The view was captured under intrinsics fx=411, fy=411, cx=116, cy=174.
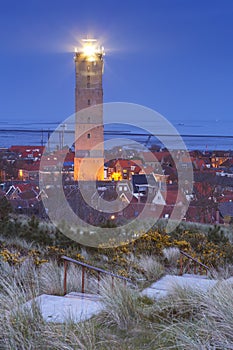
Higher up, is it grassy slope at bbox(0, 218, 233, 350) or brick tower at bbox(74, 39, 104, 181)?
brick tower at bbox(74, 39, 104, 181)

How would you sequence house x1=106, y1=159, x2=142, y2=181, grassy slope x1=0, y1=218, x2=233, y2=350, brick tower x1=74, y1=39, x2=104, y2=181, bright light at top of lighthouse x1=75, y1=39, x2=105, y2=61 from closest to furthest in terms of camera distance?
grassy slope x1=0, y1=218, x2=233, y2=350 < house x1=106, y1=159, x2=142, y2=181 < brick tower x1=74, y1=39, x2=104, y2=181 < bright light at top of lighthouse x1=75, y1=39, x2=105, y2=61

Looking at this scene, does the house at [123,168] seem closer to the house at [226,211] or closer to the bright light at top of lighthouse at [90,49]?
the house at [226,211]

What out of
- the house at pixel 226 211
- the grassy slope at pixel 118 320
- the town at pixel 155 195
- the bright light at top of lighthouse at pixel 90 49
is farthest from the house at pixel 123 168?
the grassy slope at pixel 118 320

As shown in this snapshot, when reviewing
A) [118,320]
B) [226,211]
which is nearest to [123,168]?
[226,211]

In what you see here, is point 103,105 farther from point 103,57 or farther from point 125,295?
point 125,295

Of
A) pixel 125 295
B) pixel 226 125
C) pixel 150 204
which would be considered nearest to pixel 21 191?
pixel 150 204

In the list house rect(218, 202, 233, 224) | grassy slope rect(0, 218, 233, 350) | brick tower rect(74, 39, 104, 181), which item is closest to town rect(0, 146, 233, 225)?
house rect(218, 202, 233, 224)

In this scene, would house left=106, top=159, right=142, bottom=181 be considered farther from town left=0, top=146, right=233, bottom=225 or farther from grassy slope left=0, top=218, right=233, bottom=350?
grassy slope left=0, top=218, right=233, bottom=350
